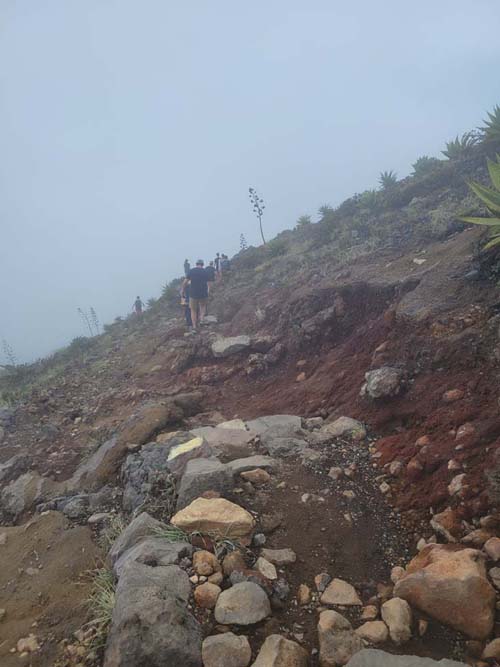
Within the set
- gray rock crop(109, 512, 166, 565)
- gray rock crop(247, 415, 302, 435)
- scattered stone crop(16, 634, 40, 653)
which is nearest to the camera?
scattered stone crop(16, 634, 40, 653)

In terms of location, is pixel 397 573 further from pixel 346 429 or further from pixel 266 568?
pixel 346 429

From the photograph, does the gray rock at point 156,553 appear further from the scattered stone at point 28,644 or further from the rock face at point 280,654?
the rock face at point 280,654

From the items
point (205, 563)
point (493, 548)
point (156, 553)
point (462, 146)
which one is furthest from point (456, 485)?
point (462, 146)

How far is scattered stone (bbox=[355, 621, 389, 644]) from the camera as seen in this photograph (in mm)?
1907

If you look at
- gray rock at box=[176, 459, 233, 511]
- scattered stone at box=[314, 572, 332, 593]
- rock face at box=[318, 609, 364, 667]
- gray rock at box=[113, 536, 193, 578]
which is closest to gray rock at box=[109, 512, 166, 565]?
gray rock at box=[113, 536, 193, 578]

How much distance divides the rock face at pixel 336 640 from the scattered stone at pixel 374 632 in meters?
0.03

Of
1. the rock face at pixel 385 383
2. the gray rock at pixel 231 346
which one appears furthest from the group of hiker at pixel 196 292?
the rock face at pixel 385 383

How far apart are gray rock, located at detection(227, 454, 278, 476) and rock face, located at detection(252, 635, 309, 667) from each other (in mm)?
1522

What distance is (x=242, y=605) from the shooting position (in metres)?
2.08

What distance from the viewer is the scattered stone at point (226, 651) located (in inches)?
72.6

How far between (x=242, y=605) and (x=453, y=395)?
260cm

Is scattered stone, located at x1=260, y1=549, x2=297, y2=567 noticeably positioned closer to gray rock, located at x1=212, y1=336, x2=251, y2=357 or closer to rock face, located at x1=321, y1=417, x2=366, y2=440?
rock face, located at x1=321, y1=417, x2=366, y2=440

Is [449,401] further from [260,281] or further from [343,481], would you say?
[260,281]

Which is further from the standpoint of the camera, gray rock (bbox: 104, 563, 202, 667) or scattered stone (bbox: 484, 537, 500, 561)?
scattered stone (bbox: 484, 537, 500, 561)
